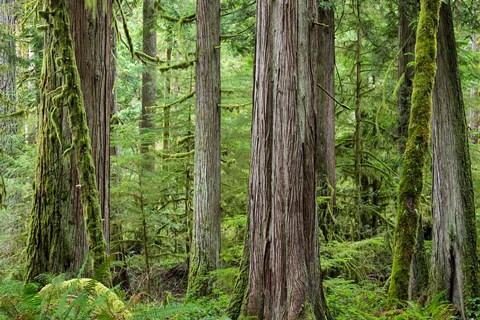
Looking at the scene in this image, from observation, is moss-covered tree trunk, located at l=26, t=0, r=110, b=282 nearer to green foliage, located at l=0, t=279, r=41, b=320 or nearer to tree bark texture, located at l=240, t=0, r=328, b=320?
green foliage, located at l=0, t=279, r=41, b=320

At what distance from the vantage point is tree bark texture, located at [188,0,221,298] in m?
11.0

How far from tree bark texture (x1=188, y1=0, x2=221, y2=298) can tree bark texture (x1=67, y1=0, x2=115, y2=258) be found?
19.3ft

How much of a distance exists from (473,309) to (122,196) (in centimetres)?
747

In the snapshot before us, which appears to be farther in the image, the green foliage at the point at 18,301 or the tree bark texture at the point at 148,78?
the tree bark texture at the point at 148,78

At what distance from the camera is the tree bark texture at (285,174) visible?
5.44 m

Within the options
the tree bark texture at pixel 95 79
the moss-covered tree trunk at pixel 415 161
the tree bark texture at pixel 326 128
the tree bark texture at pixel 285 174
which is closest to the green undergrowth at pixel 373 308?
the moss-covered tree trunk at pixel 415 161

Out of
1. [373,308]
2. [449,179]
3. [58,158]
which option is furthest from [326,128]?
[58,158]

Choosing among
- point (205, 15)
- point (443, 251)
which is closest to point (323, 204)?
point (443, 251)

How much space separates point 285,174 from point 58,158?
7.57 feet

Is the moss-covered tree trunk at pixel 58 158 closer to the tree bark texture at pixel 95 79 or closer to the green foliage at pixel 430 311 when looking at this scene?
the tree bark texture at pixel 95 79

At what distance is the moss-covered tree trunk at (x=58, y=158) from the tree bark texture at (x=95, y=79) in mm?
161

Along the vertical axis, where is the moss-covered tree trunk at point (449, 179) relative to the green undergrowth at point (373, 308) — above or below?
above

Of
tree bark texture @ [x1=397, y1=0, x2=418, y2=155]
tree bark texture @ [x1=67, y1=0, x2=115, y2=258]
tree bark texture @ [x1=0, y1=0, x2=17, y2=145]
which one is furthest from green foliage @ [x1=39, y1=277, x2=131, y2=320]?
tree bark texture @ [x1=0, y1=0, x2=17, y2=145]

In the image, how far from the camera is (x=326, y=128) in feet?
40.4
